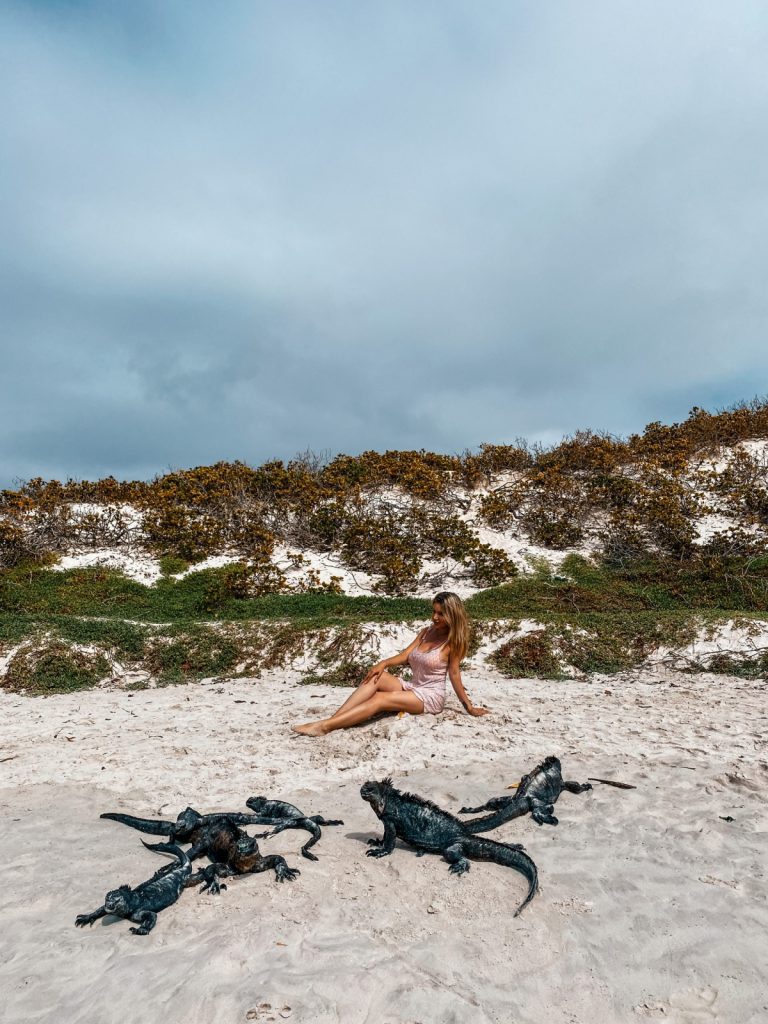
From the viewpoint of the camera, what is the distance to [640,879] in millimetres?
3729

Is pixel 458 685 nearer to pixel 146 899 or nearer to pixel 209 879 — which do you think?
pixel 209 879

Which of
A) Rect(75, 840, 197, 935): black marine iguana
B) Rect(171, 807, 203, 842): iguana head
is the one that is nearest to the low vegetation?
Rect(171, 807, 203, 842): iguana head

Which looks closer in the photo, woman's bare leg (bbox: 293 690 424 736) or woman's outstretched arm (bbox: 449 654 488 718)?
woman's bare leg (bbox: 293 690 424 736)

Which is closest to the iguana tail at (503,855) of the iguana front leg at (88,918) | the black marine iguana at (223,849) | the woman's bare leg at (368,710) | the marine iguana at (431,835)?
the marine iguana at (431,835)

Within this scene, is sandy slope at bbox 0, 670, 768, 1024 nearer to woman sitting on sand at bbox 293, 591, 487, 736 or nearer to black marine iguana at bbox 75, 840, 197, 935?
black marine iguana at bbox 75, 840, 197, 935

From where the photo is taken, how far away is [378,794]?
4445mm

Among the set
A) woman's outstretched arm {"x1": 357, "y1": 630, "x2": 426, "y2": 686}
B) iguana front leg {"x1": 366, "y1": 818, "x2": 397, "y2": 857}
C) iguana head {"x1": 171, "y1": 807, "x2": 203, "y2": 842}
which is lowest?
iguana front leg {"x1": 366, "y1": 818, "x2": 397, "y2": 857}

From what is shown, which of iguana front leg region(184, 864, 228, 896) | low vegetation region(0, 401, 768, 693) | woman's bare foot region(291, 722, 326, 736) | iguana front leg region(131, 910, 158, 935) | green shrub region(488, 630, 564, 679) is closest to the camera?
iguana front leg region(131, 910, 158, 935)

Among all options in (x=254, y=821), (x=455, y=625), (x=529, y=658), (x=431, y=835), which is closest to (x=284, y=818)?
(x=254, y=821)

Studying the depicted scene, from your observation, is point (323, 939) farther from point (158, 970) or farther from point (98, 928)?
point (98, 928)

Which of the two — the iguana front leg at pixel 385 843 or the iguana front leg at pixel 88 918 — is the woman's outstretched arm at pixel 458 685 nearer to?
the iguana front leg at pixel 385 843

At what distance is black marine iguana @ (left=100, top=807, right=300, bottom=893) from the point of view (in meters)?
3.75

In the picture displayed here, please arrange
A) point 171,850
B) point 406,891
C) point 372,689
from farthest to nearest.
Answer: point 372,689 < point 171,850 < point 406,891

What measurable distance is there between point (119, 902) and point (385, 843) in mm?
1672
